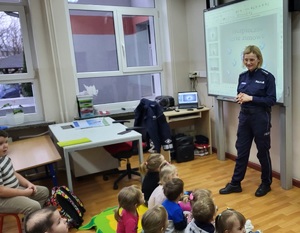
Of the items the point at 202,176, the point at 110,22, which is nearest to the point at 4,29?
the point at 110,22

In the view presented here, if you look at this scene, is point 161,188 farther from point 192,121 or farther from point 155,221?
point 192,121

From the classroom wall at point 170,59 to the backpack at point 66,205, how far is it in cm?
150

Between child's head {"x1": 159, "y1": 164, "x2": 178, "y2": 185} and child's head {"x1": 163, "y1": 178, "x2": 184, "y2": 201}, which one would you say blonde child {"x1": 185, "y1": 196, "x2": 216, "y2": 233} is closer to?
child's head {"x1": 163, "y1": 178, "x2": 184, "y2": 201}

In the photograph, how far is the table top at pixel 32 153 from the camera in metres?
2.38

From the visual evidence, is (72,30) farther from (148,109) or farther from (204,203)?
(204,203)

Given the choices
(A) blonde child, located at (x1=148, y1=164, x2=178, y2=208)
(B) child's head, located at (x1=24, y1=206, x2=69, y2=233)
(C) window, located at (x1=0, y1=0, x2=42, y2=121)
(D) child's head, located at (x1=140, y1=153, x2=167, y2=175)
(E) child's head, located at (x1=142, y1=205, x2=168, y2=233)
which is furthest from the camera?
(C) window, located at (x1=0, y1=0, x2=42, y2=121)

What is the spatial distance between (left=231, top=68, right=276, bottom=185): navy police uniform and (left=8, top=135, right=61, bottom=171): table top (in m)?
1.84

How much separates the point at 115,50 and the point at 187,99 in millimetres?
1380

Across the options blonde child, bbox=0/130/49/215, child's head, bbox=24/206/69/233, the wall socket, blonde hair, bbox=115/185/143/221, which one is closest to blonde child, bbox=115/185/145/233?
blonde hair, bbox=115/185/143/221

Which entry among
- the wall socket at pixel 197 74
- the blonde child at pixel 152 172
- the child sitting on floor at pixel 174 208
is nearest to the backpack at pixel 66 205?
the blonde child at pixel 152 172

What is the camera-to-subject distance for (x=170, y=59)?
14.6 feet

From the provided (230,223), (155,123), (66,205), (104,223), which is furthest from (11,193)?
(155,123)

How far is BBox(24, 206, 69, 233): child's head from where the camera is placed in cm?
127

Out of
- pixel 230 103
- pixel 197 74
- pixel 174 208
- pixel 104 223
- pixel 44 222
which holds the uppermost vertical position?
pixel 197 74
